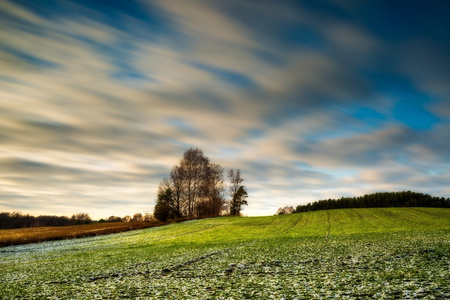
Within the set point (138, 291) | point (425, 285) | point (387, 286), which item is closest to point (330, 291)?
point (387, 286)

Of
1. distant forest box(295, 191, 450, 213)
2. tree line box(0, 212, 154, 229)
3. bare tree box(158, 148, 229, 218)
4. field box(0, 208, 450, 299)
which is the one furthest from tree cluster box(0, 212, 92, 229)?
field box(0, 208, 450, 299)

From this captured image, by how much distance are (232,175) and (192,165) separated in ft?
64.2

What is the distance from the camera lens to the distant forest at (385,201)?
8886 cm

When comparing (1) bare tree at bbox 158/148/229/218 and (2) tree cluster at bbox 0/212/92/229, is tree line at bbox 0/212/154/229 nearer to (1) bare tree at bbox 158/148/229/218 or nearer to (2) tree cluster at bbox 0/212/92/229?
(2) tree cluster at bbox 0/212/92/229

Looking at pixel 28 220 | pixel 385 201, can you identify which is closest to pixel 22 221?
pixel 28 220

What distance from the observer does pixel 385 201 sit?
95875 millimetres

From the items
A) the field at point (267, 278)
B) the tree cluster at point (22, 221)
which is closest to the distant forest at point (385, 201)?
the field at point (267, 278)

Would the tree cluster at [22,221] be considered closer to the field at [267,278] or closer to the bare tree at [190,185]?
the bare tree at [190,185]

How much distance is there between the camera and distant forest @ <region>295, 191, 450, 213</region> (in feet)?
292

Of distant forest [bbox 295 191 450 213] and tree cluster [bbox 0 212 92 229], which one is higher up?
distant forest [bbox 295 191 450 213]

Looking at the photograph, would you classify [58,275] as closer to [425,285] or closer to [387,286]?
[387,286]

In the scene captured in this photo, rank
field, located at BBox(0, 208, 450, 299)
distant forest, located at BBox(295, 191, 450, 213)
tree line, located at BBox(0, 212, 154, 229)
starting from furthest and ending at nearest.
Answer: tree line, located at BBox(0, 212, 154, 229) → distant forest, located at BBox(295, 191, 450, 213) → field, located at BBox(0, 208, 450, 299)

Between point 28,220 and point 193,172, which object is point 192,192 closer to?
point 193,172

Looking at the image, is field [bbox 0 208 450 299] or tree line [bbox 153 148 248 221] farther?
tree line [bbox 153 148 248 221]
